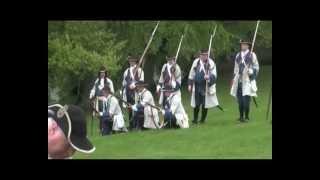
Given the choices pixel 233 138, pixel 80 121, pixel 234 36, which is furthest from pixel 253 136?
pixel 80 121

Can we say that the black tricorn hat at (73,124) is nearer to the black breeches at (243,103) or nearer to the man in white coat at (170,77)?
the man in white coat at (170,77)

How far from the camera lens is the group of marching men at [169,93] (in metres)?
12.3

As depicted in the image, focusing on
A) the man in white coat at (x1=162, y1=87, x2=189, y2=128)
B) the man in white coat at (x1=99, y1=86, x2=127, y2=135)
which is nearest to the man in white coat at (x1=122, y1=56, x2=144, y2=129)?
the man in white coat at (x1=99, y1=86, x2=127, y2=135)

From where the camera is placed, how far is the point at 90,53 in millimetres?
12297

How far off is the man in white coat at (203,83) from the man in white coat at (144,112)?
18.4 inches

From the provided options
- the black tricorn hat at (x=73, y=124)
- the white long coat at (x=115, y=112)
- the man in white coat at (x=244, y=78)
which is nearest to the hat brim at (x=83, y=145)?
the black tricorn hat at (x=73, y=124)

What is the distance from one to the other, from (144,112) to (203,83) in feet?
2.56

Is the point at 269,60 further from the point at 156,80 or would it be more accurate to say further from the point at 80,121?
the point at 80,121

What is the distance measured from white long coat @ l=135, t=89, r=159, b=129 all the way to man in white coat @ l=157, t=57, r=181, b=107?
132 millimetres

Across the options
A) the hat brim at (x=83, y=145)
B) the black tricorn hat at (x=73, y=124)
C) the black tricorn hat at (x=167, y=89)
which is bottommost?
the hat brim at (x=83, y=145)

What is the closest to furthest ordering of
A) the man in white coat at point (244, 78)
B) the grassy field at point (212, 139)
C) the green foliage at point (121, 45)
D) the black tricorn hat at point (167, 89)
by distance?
the grassy field at point (212, 139) < the green foliage at point (121, 45) < the man in white coat at point (244, 78) < the black tricorn hat at point (167, 89)

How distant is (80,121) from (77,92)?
360mm

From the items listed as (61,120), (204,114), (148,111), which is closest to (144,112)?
(148,111)

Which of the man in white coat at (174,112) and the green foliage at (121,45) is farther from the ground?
the green foliage at (121,45)
